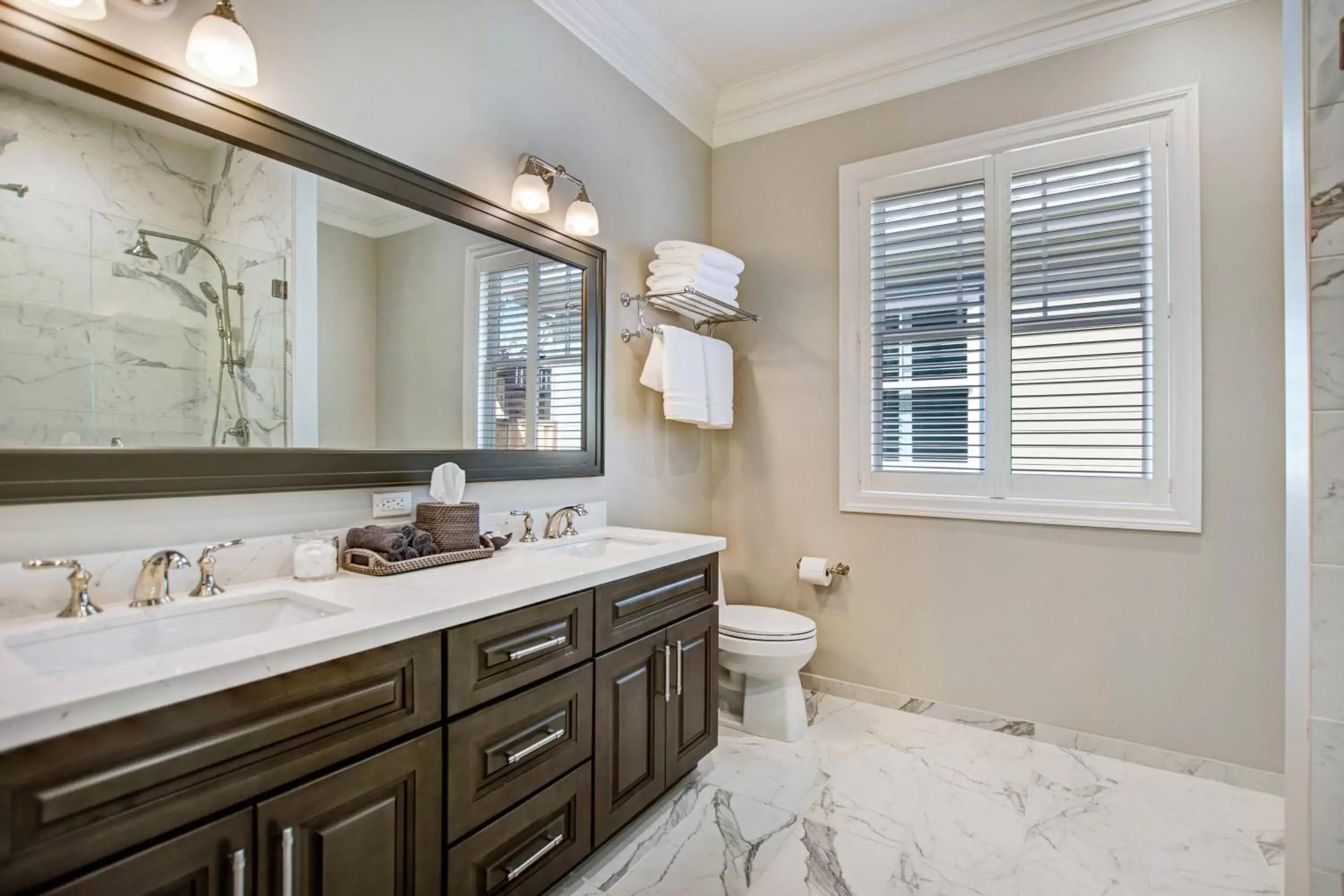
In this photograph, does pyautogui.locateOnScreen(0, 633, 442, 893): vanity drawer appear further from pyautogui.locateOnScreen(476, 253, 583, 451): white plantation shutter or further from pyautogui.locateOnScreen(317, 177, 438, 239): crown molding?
pyautogui.locateOnScreen(317, 177, 438, 239): crown molding

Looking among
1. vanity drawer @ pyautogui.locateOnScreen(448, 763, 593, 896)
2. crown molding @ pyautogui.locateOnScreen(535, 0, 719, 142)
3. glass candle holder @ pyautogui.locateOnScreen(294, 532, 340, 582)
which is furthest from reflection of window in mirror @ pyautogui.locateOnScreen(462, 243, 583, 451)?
vanity drawer @ pyautogui.locateOnScreen(448, 763, 593, 896)

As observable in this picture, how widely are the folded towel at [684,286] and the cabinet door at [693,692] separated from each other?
4.18ft

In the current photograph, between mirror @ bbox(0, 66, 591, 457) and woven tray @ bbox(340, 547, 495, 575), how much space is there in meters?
A: 0.28

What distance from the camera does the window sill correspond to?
2230 millimetres

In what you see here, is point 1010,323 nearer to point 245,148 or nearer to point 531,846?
point 531,846

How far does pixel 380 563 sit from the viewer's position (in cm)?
146

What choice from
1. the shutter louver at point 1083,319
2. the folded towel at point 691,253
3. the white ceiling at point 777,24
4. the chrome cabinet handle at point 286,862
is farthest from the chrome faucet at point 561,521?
the white ceiling at point 777,24

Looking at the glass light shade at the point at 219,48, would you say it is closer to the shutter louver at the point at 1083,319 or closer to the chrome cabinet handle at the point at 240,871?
the chrome cabinet handle at the point at 240,871

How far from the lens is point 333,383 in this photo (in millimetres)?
1562

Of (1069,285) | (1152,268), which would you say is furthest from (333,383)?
(1152,268)

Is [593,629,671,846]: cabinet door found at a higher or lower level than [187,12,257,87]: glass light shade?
lower

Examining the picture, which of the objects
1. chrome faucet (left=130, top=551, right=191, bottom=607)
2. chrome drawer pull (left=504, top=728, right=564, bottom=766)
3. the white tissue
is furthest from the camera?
the white tissue

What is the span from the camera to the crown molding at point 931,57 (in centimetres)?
229

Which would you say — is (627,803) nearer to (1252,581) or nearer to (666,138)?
(1252,581)
